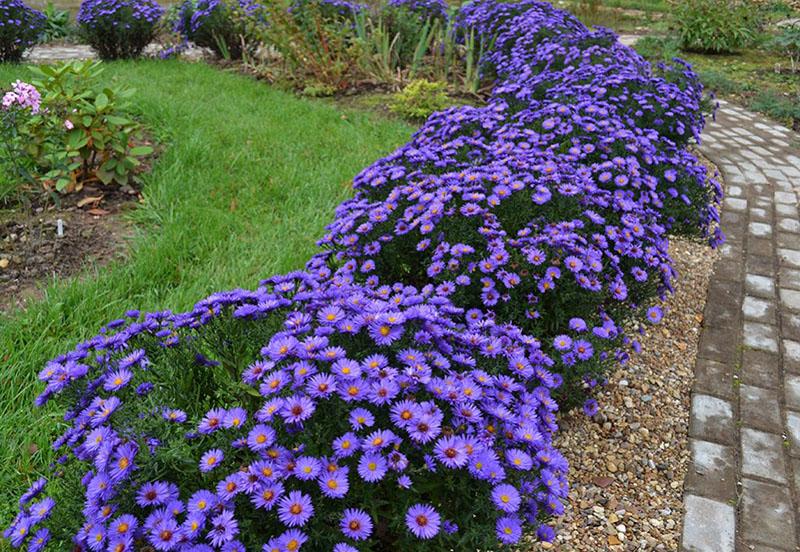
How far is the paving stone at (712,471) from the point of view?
2.22m

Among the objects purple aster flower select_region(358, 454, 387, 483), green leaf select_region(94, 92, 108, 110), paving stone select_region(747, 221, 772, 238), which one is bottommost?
paving stone select_region(747, 221, 772, 238)

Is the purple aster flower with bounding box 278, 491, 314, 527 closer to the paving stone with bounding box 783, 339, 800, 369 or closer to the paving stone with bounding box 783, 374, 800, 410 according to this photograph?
the paving stone with bounding box 783, 374, 800, 410

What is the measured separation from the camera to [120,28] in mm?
7562

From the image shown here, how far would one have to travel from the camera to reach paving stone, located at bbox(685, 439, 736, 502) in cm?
222

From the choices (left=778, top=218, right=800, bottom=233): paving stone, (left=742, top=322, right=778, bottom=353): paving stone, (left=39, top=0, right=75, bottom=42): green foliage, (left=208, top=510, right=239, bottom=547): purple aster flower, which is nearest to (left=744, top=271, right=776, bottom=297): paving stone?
(left=742, top=322, right=778, bottom=353): paving stone

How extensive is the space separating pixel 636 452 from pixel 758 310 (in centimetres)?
139

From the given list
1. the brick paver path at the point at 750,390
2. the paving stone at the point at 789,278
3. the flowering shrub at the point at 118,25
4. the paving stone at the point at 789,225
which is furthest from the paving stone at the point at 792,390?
the flowering shrub at the point at 118,25

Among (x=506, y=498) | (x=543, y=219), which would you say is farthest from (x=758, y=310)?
(x=506, y=498)

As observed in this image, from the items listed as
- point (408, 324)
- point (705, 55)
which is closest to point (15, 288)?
point (408, 324)

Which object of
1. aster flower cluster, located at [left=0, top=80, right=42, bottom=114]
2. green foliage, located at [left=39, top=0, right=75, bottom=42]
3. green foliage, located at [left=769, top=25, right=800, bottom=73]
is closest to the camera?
aster flower cluster, located at [left=0, top=80, right=42, bottom=114]

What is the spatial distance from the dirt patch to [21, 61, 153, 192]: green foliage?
0.14 m

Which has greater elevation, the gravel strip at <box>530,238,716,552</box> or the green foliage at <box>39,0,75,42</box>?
the green foliage at <box>39,0,75,42</box>

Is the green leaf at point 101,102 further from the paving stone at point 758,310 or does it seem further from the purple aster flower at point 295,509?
the paving stone at point 758,310

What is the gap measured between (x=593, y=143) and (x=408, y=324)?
201 cm
